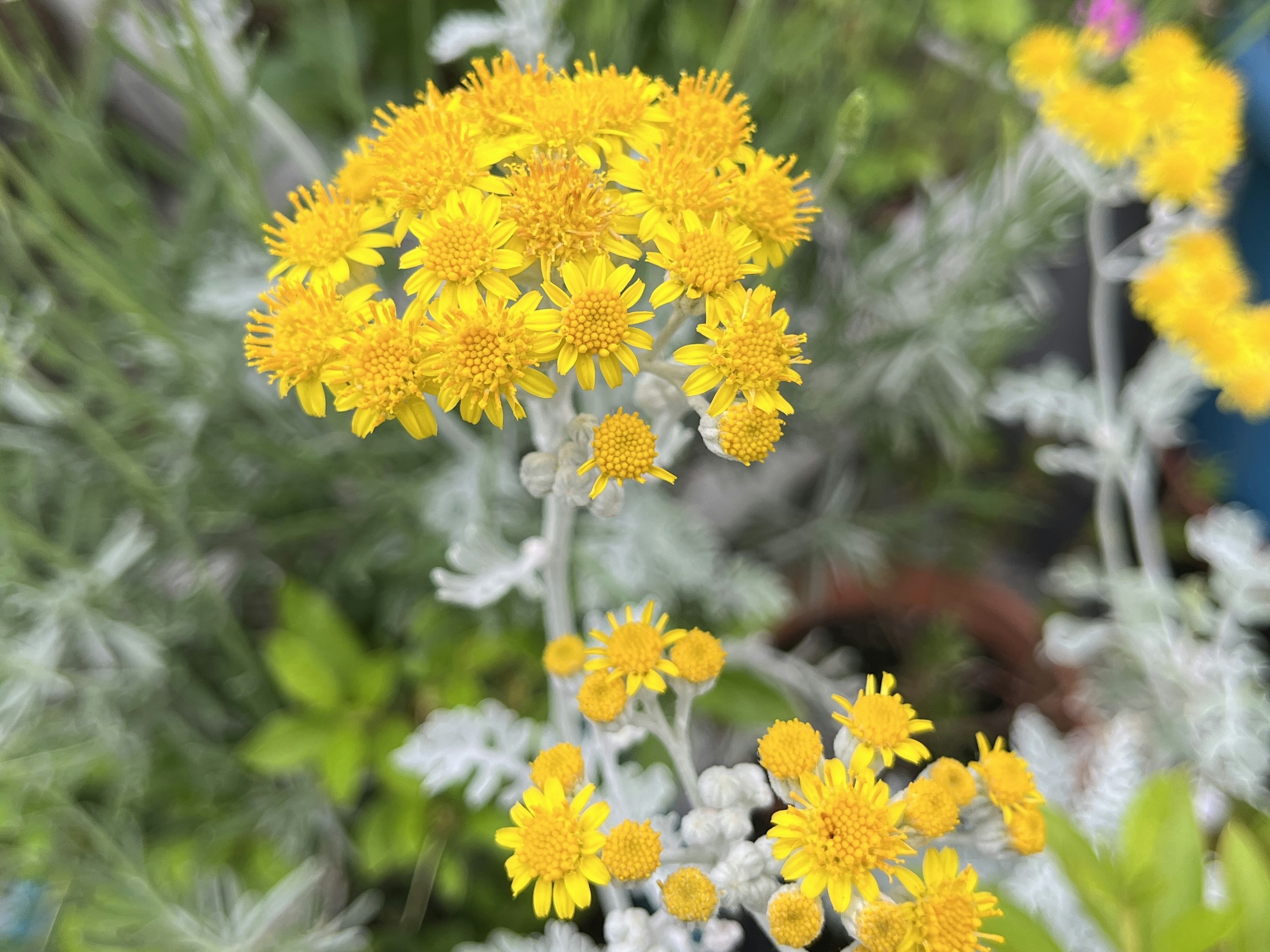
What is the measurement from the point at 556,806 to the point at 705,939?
143mm

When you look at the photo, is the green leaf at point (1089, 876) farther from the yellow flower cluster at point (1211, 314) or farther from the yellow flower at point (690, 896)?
the yellow flower cluster at point (1211, 314)

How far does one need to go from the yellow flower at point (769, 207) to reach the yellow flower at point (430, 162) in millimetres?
119

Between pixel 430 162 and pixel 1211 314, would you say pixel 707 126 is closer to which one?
pixel 430 162

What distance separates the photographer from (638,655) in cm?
37

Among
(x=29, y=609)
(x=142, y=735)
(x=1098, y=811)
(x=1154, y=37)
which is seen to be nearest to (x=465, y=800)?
(x=142, y=735)

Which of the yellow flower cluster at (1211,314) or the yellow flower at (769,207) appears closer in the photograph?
the yellow flower at (769,207)

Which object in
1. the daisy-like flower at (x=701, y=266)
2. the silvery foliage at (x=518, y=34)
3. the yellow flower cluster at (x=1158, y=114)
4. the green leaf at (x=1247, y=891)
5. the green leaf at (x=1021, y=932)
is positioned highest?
the silvery foliage at (x=518, y=34)

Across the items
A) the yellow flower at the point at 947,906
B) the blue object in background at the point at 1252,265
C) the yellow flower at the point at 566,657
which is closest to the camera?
the yellow flower at the point at 947,906

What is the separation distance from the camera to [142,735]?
2.52ft

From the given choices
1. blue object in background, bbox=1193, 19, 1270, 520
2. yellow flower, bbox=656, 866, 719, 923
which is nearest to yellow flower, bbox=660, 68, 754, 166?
yellow flower, bbox=656, 866, 719, 923

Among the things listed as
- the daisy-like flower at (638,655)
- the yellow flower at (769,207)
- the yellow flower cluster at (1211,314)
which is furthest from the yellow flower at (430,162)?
the yellow flower cluster at (1211,314)

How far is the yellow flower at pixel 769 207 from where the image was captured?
386 millimetres

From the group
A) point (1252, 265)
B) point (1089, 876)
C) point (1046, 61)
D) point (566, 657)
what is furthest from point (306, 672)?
point (1252, 265)

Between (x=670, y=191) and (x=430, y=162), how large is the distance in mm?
118
